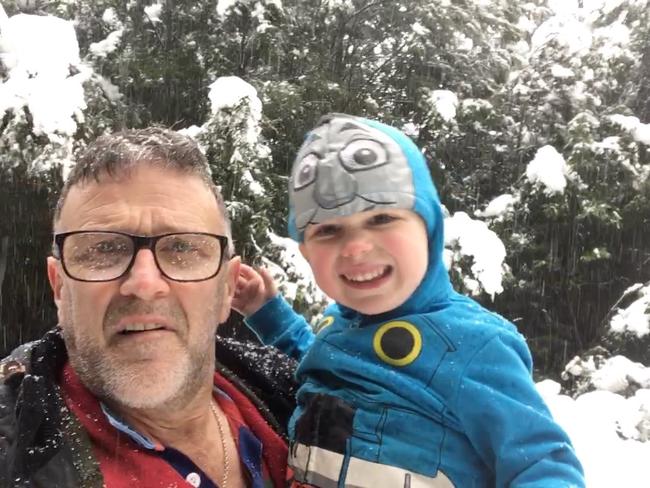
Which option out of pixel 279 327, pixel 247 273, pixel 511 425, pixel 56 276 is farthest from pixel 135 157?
pixel 511 425

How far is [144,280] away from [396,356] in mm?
653

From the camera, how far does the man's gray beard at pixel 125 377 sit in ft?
5.19

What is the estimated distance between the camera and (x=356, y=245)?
Result: 66.9 inches

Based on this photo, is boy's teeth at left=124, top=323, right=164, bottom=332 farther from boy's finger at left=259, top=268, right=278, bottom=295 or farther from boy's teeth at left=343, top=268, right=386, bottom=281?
boy's finger at left=259, top=268, right=278, bottom=295

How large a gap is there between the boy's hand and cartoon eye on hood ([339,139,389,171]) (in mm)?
724

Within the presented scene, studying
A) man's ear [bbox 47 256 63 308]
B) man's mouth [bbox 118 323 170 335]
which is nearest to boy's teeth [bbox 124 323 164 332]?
→ man's mouth [bbox 118 323 170 335]

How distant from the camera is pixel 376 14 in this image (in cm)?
731

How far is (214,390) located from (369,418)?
533 mm

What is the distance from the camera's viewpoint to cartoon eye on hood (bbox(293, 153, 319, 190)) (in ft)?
5.95

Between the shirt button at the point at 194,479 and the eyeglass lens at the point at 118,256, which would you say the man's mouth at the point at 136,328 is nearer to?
the eyeglass lens at the point at 118,256

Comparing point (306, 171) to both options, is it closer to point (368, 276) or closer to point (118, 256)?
point (368, 276)

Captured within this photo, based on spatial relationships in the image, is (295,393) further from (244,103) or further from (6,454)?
(244,103)

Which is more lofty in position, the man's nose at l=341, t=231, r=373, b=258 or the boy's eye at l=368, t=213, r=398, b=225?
the boy's eye at l=368, t=213, r=398, b=225

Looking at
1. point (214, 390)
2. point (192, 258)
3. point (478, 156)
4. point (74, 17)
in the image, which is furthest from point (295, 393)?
point (478, 156)
